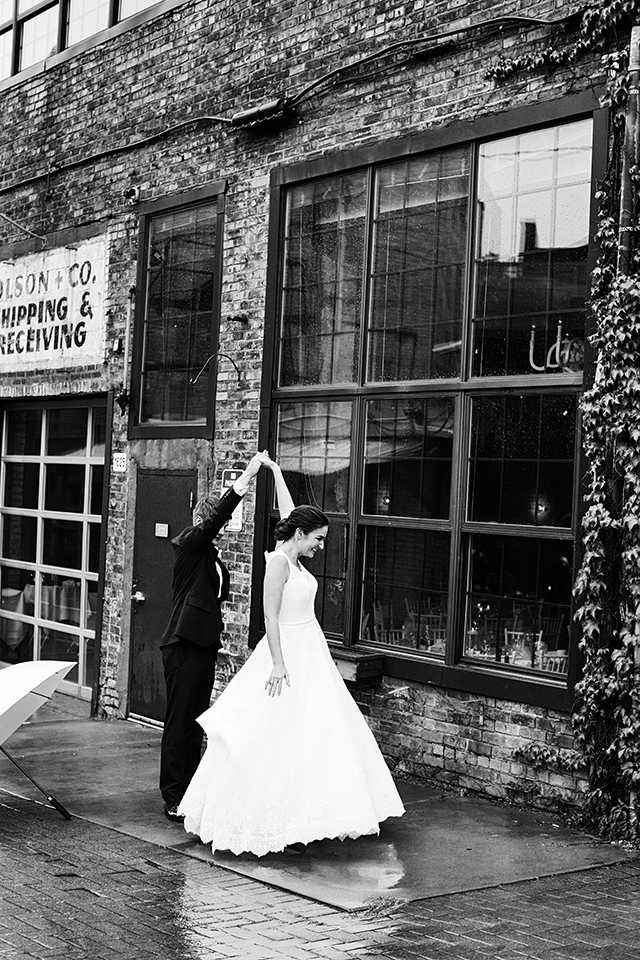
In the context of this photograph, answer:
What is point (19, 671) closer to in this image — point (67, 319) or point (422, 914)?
point (422, 914)

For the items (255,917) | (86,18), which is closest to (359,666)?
(255,917)

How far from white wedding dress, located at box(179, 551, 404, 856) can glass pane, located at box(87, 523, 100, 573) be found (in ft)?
16.8

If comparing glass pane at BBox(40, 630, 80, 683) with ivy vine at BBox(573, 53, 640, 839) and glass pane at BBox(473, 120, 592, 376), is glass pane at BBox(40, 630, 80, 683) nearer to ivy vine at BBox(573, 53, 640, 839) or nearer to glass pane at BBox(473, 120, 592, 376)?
glass pane at BBox(473, 120, 592, 376)

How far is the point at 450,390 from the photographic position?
8344 millimetres

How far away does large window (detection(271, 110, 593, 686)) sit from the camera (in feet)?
25.4

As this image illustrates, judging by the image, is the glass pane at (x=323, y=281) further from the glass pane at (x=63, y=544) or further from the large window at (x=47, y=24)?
the glass pane at (x=63, y=544)

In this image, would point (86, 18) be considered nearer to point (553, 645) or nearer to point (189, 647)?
point (189, 647)

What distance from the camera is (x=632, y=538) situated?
710cm

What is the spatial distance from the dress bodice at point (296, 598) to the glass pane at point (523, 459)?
1.63 metres

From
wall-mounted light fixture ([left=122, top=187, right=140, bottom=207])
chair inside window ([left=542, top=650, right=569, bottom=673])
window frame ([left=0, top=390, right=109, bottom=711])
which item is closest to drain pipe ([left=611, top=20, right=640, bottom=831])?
chair inside window ([left=542, top=650, right=569, bottom=673])

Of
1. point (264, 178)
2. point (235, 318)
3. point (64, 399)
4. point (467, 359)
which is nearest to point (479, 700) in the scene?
point (467, 359)

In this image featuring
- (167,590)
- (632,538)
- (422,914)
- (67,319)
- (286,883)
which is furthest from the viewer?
(67,319)

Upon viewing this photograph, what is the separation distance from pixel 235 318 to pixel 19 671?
375 centimetres

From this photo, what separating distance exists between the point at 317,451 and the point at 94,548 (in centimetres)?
344
